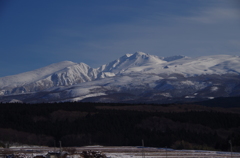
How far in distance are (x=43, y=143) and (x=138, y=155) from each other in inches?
1501

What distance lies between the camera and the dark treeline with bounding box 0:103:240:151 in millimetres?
94000

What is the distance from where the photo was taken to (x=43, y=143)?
9788 cm

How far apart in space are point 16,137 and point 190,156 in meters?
43.8

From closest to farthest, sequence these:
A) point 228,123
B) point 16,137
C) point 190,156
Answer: point 190,156, point 16,137, point 228,123

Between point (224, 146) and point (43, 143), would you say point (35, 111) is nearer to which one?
point (43, 143)

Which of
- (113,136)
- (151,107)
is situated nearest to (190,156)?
(113,136)

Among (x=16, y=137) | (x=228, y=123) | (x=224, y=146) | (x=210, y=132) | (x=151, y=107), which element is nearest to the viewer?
(x=224, y=146)

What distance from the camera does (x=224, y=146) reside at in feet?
266

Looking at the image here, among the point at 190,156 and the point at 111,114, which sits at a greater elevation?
the point at 111,114

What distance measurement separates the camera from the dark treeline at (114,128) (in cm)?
9400

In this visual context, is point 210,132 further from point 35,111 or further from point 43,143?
point 35,111

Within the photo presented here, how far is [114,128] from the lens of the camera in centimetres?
10888

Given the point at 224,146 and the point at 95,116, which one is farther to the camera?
the point at 95,116

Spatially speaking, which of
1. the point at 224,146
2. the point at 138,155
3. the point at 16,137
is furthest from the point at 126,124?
the point at 138,155
